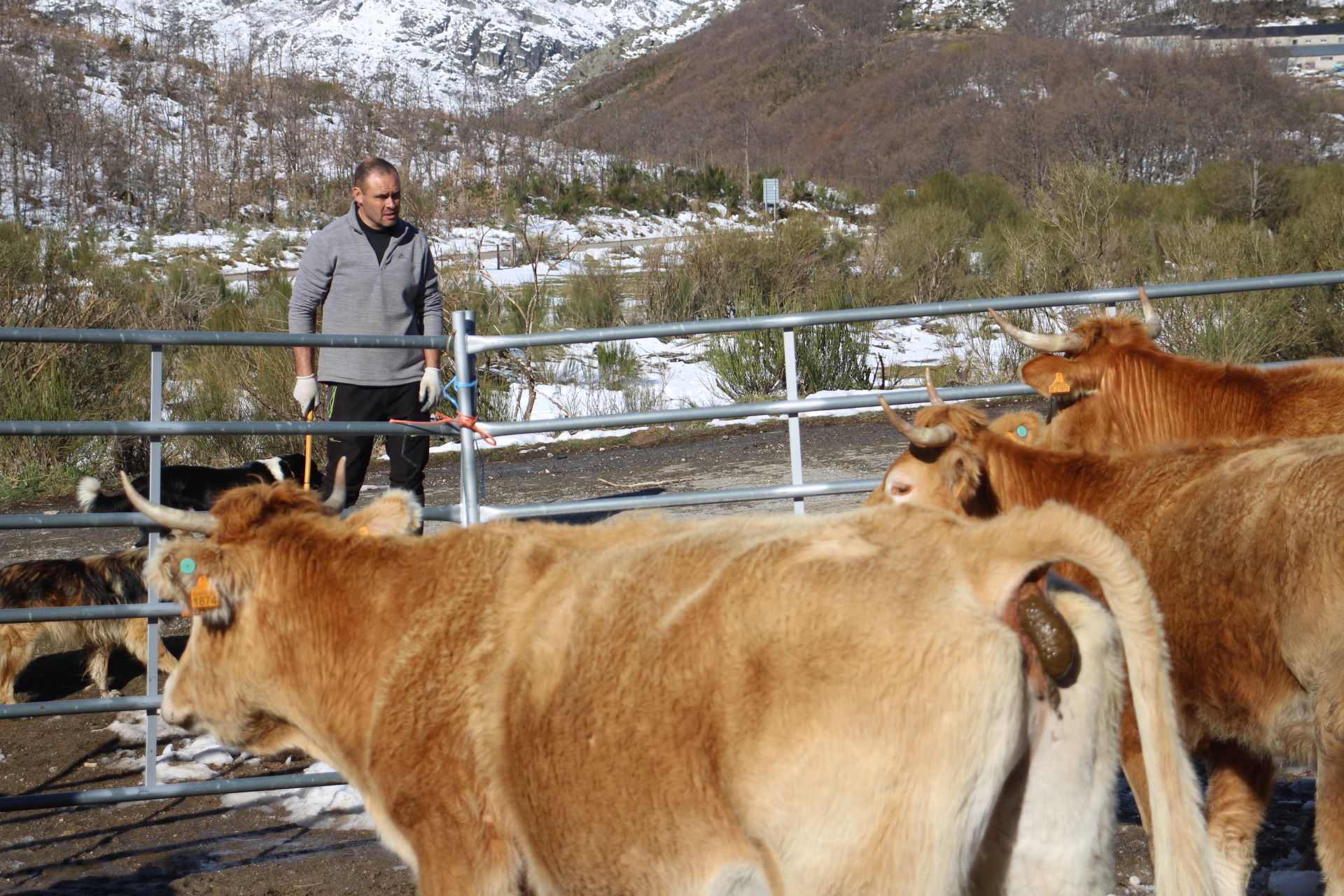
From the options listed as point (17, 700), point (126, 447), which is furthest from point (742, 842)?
point (126, 447)

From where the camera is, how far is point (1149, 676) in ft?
8.03

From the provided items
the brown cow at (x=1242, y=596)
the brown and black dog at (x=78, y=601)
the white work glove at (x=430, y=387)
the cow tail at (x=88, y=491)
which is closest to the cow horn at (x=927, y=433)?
the brown cow at (x=1242, y=596)

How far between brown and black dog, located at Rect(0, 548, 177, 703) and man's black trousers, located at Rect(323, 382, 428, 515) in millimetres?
1791

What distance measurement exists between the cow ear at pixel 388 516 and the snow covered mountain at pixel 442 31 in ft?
202

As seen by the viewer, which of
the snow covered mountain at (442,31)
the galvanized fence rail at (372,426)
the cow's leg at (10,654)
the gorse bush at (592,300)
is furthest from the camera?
the snow covered mountain at (442,31)

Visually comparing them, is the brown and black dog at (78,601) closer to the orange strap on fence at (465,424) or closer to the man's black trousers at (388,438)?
the man's black trousers at (388,438)

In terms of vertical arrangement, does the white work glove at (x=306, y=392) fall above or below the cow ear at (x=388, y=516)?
above

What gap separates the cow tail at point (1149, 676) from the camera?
2.39 m

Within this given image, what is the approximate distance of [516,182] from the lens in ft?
139

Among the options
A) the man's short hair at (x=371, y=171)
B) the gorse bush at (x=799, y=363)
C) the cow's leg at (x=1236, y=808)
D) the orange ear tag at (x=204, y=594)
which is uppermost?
the man's short hair at (x=371, y=171)

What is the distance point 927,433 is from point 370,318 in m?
→ 2.98

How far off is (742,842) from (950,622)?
640 mm

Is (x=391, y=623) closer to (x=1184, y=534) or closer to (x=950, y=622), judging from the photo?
(x=950, y=622)


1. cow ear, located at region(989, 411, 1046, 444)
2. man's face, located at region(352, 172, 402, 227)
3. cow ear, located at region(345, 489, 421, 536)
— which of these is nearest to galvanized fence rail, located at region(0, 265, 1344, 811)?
cow ear, located at region(989, 411, 1046, 444)
